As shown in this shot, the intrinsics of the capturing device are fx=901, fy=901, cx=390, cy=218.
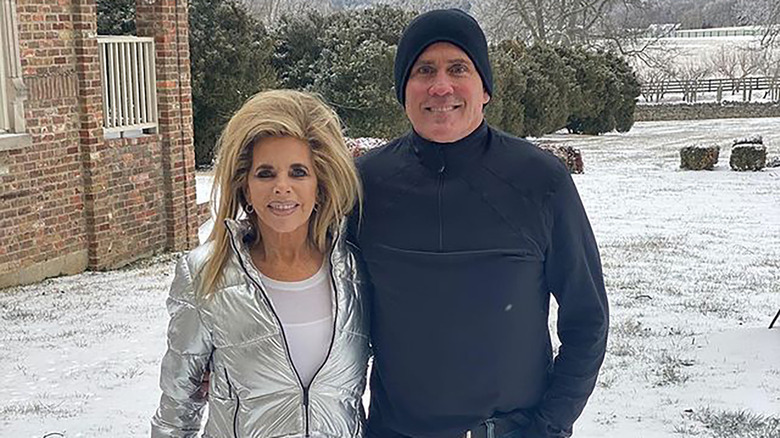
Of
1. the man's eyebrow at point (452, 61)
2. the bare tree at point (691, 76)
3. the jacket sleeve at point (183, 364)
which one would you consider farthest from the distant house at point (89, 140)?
the bare tree at point (691, 76)

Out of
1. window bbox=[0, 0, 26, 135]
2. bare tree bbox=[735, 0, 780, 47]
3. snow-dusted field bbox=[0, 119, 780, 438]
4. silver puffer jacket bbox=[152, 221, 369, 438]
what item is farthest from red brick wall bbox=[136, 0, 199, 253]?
bare tree bbox=[735, 0, 780, 47]

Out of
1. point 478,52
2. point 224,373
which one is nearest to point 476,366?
point 224,373

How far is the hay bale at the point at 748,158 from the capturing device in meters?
16.5

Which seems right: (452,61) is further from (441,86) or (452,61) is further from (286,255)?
(286,255)

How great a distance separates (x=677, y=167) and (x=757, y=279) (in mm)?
9997

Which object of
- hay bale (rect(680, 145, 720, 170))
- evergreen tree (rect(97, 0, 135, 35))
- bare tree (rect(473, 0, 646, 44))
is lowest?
hay bale (rect(680, 145, 720, 170))

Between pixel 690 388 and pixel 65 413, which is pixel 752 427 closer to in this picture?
pixel 690 388

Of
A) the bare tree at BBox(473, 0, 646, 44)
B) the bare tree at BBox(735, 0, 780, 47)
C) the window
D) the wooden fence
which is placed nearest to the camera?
the window

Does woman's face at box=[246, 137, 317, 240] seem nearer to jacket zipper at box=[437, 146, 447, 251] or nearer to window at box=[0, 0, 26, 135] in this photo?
jacket zipper at box=[437, 146, 447, 251]

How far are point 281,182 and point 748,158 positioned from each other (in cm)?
1590

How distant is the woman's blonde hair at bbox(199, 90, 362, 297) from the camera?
2.16 metres

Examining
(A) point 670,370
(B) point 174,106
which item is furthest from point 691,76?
(A) point 670,370

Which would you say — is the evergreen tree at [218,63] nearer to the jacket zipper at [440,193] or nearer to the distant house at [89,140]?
the distant house at [89,140]

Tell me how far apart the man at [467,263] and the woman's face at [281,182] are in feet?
0.61
